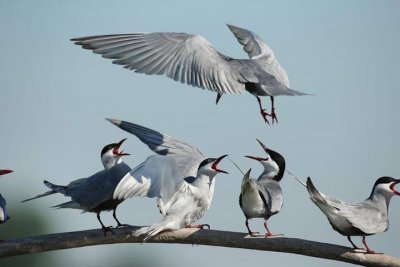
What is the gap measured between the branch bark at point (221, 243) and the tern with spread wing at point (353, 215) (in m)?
0.14

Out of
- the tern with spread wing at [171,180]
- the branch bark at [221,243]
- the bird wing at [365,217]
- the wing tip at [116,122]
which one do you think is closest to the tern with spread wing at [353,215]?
the bird wing at [365,217]

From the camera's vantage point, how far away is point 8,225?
36781 mm

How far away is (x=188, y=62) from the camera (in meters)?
9.46

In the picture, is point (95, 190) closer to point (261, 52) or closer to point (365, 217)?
point (365, 217)

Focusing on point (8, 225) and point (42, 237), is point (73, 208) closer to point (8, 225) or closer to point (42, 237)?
point (42, 237)

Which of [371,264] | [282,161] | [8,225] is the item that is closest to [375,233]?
[371,264]

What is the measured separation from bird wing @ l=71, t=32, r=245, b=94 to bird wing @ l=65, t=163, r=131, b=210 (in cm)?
90

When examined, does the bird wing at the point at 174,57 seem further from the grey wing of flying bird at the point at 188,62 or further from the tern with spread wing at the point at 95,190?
the tern with spread wing at the point at 95,190

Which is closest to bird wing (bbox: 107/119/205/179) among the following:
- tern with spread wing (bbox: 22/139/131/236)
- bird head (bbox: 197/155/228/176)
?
bird head (bbox: 197/155/228/176)

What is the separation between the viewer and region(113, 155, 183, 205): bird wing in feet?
28.3

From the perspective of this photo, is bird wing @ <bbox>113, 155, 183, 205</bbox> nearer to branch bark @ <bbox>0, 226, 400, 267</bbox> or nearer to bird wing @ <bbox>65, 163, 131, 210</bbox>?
branch bark @ <bbox>0, 226, 400, 267</bbox>

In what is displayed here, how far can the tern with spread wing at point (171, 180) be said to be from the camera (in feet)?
28.5

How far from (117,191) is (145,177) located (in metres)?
0.23

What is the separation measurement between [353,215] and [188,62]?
1.79 metres
